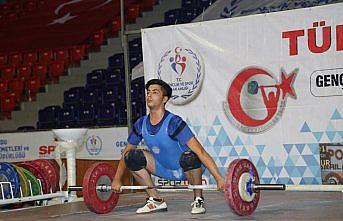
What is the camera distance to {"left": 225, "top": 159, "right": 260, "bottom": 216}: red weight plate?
5559 mm

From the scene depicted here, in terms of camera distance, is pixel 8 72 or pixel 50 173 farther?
pixel 8 72

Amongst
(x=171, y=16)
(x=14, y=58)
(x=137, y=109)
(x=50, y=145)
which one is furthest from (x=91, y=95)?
(x=50, y=145)

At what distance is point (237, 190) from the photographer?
18.4ft

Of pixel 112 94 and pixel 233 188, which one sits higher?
pixel 112 94

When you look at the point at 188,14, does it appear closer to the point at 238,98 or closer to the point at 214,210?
the point at 238,98

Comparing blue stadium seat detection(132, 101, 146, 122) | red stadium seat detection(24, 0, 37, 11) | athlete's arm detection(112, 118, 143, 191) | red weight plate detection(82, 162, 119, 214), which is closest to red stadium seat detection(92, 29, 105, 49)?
blue stadium seat detection(132, 101, 146, 122)

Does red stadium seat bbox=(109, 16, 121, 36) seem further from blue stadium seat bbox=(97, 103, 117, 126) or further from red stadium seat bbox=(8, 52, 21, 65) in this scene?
blue stadium seat bbox=(97, 103, 117, 126)

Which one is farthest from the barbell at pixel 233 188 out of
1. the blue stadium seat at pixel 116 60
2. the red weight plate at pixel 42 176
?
the blue stadium seat at pixel 116 60

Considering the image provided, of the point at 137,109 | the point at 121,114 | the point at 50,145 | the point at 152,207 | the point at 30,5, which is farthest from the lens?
the point at 30,5

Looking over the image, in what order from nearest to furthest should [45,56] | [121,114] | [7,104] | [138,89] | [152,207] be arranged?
1. [152,207]
2. [138,89]
3. [121,114]
4. [7,104]
5. [45,56]

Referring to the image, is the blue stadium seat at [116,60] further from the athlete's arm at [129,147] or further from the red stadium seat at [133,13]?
the athlete's arm at [129,147]

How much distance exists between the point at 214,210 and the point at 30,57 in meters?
10.2

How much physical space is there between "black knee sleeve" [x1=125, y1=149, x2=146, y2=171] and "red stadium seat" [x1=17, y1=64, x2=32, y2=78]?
31.5 ft

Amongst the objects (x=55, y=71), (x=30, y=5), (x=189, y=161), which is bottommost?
(x=189, y=161)
